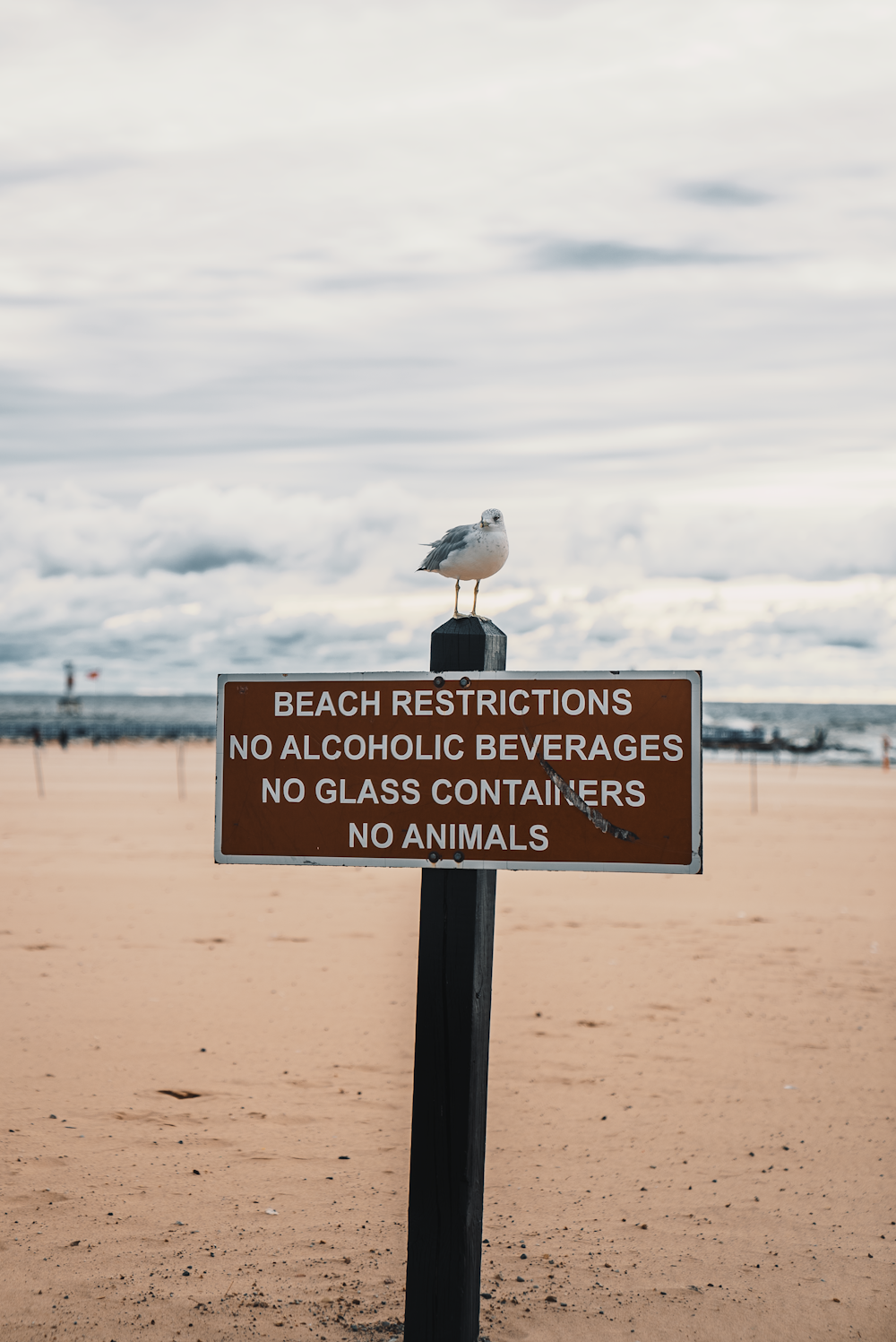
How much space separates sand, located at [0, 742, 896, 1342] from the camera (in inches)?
171

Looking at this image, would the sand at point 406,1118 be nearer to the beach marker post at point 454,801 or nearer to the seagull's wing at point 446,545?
the beach marker post at point 454,801

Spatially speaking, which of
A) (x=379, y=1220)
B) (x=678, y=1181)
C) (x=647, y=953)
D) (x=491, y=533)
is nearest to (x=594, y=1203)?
(x=678, y=1181)

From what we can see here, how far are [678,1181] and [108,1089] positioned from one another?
10.3 ft

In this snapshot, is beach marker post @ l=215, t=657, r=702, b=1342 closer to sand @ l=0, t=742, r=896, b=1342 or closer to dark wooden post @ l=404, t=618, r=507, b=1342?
dark wooden post @ l=404, t=618, r=507, b=1342

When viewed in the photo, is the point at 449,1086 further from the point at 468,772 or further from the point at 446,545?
Answer: the point at 446,545

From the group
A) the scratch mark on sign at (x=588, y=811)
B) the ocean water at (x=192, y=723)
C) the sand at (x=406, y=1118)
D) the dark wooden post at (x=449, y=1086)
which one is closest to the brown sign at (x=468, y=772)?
the scratch mark on sign at (x=588, y=811)

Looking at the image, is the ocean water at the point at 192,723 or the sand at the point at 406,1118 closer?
the sand at the point at 406,1118

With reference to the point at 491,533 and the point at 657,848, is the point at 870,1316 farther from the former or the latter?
the point at 491,533

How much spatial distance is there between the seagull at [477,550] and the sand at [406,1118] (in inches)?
102

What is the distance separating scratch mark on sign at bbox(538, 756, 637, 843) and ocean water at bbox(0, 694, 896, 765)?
49.1 m

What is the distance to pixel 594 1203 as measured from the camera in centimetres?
522

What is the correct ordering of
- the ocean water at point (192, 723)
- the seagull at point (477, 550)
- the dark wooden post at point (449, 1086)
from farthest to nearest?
the ocean water at point (192, 723) → the seagull at point (477, 550) → the dark wooden post at point (449, 1086)

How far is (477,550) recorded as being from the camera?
3836mm

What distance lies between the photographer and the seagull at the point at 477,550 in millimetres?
3840
